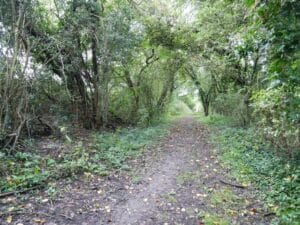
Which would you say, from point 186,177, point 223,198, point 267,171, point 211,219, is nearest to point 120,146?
point 186,177

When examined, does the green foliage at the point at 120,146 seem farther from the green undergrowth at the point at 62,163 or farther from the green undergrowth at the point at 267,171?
the green undergrowth at the point at 267,171

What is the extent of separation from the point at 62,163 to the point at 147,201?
6.24 ft

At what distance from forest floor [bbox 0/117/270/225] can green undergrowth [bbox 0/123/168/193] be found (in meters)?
0.22

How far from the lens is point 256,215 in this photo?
3.59 meters

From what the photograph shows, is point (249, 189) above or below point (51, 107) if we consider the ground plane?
below

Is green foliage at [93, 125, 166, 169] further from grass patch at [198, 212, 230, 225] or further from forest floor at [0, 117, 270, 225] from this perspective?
grass patch at [198, 212, 230, 225]

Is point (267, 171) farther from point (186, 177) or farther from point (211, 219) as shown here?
point (211, 219)

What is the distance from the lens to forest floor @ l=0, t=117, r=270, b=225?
11.3ft

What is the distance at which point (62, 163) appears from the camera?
4.97 m

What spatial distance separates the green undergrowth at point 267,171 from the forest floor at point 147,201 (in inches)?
8.2

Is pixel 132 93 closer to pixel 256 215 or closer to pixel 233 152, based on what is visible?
pixel 233 152

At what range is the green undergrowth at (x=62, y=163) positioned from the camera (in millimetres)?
4113

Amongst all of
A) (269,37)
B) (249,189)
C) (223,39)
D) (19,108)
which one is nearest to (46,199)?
(19,108)

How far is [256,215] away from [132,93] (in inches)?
300
